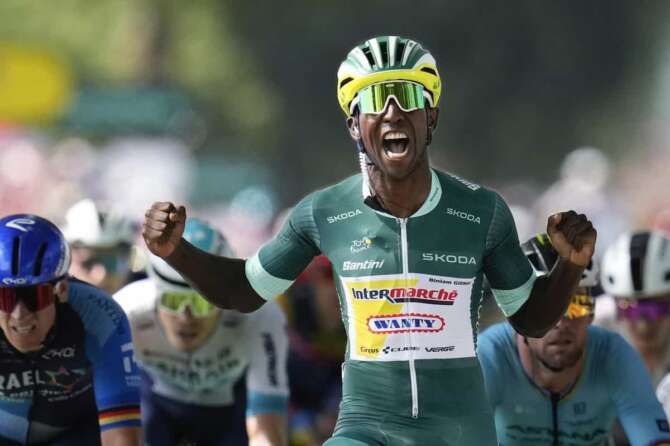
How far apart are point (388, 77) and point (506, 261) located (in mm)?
864

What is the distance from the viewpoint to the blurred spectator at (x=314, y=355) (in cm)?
1277

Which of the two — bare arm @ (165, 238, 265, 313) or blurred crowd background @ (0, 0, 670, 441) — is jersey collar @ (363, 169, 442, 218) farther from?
blurred crowd background @ (0, 0, 670, 441)

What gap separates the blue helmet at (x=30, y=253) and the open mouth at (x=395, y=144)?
174 centimetres

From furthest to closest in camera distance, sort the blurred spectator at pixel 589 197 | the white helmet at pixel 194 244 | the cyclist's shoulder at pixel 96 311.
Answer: the blurred spectator at pixel 589 197 < the white helmet at pixel 194 244 < the cyclist's shoulder at pixel 96 311

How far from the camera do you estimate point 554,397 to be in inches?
308

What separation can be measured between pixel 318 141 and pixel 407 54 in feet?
85.8

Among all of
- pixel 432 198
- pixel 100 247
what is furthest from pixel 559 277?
pixel 100 247

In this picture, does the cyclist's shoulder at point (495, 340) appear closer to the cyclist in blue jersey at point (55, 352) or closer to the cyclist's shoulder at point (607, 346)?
the cyclist's shoulder at point (607, 346)

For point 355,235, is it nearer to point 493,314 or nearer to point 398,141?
point 398,141

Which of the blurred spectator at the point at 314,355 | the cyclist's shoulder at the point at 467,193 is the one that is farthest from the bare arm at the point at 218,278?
the blurred spectator at the point at 314,355

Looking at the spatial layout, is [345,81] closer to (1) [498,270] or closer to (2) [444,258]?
(2) [444,258]

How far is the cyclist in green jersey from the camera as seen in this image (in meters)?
6.20

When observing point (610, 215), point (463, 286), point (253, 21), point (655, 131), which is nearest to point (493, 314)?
point (610, 215)

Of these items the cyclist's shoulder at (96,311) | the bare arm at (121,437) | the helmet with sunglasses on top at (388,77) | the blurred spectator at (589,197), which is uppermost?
the blurred spectator at (589,197)
